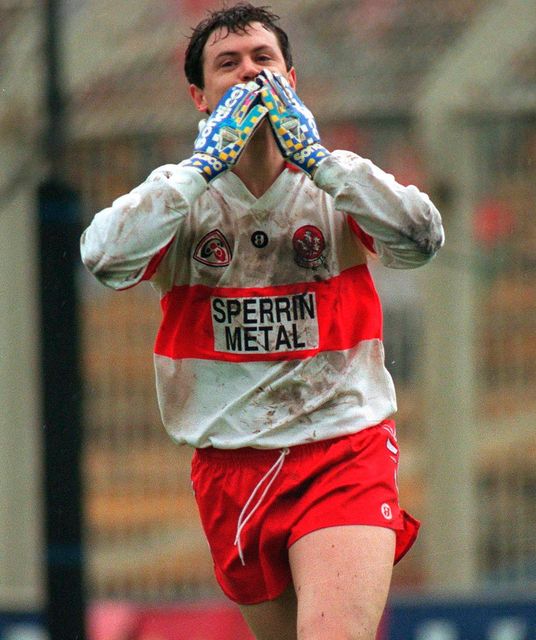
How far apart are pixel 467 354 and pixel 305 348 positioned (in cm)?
425

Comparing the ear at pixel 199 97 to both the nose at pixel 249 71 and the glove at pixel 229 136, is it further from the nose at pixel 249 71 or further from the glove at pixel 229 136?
the glove at pixel 229 136

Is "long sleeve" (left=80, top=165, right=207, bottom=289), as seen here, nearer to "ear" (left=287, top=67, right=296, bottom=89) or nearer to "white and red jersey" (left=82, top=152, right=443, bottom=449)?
"white and red jersey" (left=82, top=152, right=443, bottom=449)

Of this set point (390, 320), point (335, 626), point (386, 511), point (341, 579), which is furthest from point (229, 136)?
point (390, 320)

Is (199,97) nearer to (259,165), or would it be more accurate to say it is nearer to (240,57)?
(240,57)

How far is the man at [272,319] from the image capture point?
3908mm

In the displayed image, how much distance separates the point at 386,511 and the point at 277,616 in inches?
18.5

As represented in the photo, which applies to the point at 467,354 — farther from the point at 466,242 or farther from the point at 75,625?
the point at 75,625

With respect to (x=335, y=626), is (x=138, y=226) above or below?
above

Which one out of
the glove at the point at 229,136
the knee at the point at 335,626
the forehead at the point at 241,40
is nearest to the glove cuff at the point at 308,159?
the glove at the point at 229,136

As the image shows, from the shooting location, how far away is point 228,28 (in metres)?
4.18

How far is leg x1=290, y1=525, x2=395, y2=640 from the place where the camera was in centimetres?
378

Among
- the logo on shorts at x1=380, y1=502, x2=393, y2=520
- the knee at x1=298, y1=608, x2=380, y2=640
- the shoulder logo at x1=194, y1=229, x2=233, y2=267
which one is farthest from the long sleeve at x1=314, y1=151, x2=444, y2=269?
the knee at x1=298, y1=608, x2=380, y2=640

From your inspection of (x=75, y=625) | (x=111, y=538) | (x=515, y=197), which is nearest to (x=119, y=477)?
(x=111, y=538)

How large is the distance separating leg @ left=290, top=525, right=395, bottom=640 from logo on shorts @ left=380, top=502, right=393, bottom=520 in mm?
38
